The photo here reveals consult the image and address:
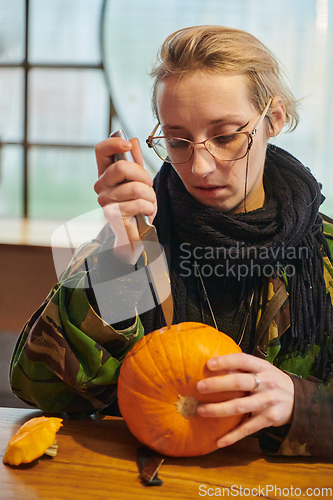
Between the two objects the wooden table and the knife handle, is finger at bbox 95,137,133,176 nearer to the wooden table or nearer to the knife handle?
the knife handle

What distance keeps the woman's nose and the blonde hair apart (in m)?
0.18

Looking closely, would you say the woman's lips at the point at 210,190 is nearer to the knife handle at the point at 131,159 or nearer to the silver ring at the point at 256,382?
the knife handle at the point at 131,159

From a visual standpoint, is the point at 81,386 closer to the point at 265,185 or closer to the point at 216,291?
the point at 216,291

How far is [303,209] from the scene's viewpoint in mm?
1086

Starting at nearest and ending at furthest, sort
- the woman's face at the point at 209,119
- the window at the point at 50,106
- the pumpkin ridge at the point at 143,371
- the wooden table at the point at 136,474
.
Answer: the wooden table at the point at 136,474 < the pumpkin ridge at the point at 143,371 < the woman's face at the point at 209,119 < the window at the point at 50,106

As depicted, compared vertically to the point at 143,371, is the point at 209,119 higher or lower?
higher

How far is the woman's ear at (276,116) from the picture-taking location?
43.0 inches

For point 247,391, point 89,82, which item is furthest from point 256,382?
point 89,82

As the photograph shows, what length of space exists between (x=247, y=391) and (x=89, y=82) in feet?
8.85

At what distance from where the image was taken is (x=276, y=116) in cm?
112

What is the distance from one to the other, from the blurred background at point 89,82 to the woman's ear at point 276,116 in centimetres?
156

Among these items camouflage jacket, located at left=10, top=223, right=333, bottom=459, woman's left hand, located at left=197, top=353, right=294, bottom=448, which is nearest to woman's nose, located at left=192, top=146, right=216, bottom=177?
camouflage jacket, located at left=10, top=223, right=333, bottom=459

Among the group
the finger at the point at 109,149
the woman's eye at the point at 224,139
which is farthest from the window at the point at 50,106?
the finger at the point at 109,149

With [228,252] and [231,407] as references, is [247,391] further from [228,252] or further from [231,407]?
[228,252]
